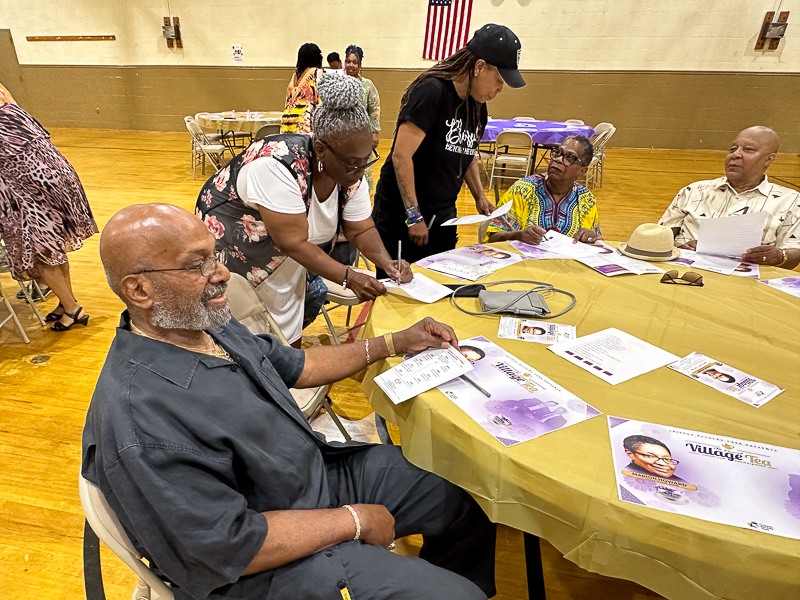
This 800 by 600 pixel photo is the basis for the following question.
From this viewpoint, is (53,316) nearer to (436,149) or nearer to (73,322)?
(73,322)

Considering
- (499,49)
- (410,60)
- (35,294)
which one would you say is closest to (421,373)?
(499,49)

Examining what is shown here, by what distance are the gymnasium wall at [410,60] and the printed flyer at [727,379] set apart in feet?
27.8

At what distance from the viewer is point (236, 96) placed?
31.5 ft

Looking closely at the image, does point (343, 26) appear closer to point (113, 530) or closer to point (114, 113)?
point (114, 113)

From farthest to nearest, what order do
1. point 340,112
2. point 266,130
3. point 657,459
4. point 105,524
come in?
point 266,130, point 340,112, point 657,459, point 105,524

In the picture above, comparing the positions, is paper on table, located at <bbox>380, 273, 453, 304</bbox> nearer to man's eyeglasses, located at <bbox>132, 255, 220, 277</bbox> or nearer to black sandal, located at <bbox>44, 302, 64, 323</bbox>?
man's eyeglasses, located at <bbox>132, 255, 220, 277</bbox>

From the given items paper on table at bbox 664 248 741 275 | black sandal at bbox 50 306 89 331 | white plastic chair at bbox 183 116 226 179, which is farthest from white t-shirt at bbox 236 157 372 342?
white plastic chair at bbox 183 116 226 179

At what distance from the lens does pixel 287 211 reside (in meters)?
1.66

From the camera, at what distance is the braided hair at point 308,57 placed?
16.2 feet

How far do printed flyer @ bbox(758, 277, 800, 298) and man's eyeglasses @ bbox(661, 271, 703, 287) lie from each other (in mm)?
280

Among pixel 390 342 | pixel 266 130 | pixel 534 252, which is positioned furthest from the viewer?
pixel 266 130

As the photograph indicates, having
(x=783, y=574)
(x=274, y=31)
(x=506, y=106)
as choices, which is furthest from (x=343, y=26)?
(x=783, y=574)

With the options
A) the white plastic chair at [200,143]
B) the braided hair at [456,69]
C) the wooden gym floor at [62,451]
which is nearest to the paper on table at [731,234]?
the braided hair at [456,69]

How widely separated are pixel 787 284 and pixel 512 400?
1.51 meters
